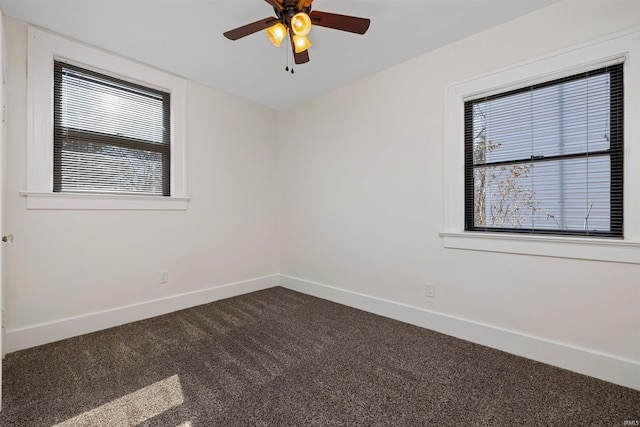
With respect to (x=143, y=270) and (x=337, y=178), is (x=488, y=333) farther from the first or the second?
(x=143, y=270)

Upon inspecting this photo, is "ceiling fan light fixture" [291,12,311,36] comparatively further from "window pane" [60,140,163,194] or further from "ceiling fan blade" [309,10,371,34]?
"window pane" [60,140,163,194]

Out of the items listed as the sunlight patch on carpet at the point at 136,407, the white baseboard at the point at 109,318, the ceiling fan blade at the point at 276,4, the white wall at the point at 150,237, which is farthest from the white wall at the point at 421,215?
the sunlight patch on carpet at the point at 136,407

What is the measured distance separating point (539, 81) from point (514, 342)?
197 centimetres

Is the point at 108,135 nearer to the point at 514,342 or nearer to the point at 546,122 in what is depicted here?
the point at 546,122

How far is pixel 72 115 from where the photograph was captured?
2.58 metres

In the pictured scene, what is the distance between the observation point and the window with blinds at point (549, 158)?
197cm

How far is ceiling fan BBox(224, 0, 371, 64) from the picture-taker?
1779mm

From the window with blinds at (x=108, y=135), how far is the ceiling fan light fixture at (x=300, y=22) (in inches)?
79.5

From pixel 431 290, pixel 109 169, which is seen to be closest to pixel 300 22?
pixel 109 169

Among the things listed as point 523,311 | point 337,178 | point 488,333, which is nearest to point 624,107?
point 523,311

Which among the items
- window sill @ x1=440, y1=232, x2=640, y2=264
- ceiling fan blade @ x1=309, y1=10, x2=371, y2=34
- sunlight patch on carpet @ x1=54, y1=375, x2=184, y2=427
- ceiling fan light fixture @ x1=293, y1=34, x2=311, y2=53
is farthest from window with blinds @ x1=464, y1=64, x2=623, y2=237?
sunlight patch on carpet @ x1=54, y1=375, x2=184, y2=427

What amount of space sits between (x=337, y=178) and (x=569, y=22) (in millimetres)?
2286

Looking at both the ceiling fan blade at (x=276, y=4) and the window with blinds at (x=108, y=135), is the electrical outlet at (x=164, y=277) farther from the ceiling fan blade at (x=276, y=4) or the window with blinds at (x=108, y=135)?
the ceiling fan blade at (x=276, y=4)

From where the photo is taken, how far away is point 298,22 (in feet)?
5.83
